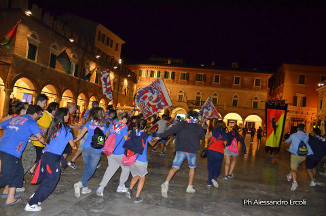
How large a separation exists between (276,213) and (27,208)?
15.4 feet

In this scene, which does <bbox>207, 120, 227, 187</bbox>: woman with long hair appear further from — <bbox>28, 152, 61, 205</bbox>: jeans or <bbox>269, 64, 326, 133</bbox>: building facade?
<bbox>269, 64, 326, 133</bbox>: building facade

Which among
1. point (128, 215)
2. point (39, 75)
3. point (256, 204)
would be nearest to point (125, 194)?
point (128, 215)

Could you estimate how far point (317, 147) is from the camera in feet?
27.1

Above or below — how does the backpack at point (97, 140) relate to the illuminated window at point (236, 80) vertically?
below

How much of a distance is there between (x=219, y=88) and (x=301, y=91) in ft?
42.4

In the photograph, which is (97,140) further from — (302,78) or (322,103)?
(302,78)

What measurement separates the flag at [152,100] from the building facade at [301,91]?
3744cm

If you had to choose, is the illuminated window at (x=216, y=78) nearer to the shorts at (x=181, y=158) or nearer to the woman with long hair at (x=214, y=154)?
the woman with long hair at (x=214, y=154)

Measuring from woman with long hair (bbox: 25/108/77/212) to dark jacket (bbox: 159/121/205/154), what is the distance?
2457 millimetres

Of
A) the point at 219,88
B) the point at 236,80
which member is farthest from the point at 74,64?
the point at 236,80

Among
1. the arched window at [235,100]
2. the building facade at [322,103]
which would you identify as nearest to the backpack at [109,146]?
the building facade at [322,103]

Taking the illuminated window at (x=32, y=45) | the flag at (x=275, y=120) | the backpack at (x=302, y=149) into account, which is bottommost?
the backpack at (x=302, y=149)

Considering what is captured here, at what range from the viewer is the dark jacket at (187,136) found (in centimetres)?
610

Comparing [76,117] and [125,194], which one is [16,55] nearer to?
[76,117]
